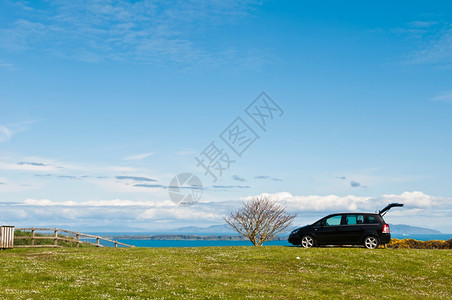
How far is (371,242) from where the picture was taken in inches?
1303

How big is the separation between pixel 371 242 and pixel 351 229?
174cm

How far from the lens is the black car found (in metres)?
32.9

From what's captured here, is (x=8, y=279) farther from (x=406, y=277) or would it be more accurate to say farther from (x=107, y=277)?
(x=406, y=277)

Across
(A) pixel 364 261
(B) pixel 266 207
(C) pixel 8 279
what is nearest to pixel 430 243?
(B) pixel 266 207

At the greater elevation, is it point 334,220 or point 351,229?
point 334,220

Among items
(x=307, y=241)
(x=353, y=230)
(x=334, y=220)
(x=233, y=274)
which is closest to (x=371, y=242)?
(x=353, y=230)

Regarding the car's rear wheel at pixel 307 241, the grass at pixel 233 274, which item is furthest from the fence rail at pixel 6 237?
the car's rear wheel at pixel 307 241

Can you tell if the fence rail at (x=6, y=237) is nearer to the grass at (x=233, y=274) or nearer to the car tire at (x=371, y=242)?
the grass at (x=233, y=274)

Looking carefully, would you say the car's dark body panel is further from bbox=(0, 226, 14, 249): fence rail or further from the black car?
bbox=(0, 226, 14, 249): fence rail

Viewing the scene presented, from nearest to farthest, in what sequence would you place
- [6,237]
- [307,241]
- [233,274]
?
[233,274] < [307,241] < [6,237]

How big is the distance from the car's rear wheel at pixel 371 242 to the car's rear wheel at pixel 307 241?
379cm

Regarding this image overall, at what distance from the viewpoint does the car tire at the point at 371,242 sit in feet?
108

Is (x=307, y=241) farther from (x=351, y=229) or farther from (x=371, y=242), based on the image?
(x=371, y=242)

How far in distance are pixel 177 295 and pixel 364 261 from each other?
14.7 meters
